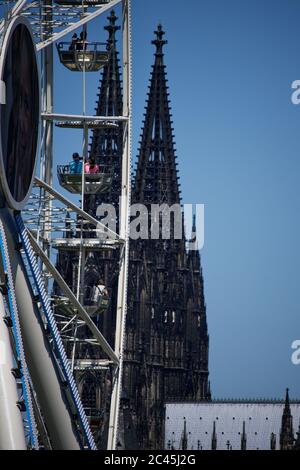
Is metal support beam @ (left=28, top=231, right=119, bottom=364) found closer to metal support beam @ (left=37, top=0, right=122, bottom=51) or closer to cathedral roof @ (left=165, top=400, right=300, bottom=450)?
metal support beam @ (left=37, top=0, right=122, bottom=51)

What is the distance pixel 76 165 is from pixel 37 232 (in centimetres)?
674

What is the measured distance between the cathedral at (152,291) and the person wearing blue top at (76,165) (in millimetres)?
74898

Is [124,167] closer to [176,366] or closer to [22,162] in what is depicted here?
[22,162]

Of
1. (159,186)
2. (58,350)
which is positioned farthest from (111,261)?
(58,350)

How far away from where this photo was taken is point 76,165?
6125 cm

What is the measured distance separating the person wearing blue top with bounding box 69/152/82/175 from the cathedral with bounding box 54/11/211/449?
246 ft

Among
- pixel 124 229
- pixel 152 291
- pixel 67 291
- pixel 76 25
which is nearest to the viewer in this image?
pixel 67 291

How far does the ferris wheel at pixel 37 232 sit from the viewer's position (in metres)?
44.3

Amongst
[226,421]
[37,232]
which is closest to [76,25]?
[37,232]

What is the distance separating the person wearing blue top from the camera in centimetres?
6093

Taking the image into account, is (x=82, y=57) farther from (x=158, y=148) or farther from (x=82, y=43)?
(x=158, y=148)

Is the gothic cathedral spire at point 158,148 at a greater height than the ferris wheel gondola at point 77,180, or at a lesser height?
greater

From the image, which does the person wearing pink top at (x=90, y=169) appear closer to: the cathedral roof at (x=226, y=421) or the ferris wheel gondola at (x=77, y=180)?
the ferris wheel gondola at (x=77, y=180)

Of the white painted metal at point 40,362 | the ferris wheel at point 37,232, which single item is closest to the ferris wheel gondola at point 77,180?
the ferris wheel at point 37,232
